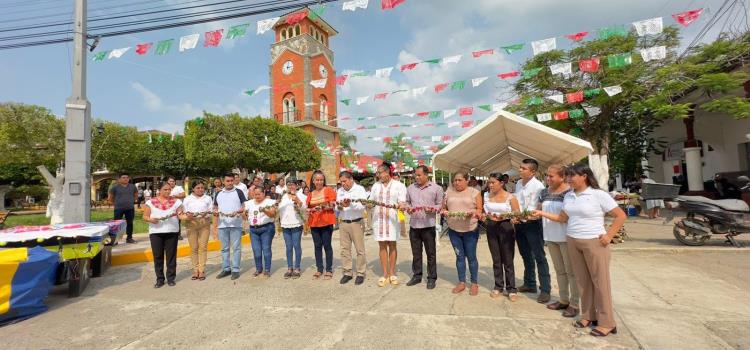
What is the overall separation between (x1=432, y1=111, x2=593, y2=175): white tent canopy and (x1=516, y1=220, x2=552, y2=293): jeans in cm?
213

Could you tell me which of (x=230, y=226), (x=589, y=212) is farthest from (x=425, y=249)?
(x=230, y=226)

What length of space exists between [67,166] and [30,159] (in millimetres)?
12328

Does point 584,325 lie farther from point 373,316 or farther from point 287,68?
point 287,68

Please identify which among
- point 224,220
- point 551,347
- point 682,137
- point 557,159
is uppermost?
point 682,137

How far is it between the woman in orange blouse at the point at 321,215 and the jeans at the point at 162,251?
2.12m

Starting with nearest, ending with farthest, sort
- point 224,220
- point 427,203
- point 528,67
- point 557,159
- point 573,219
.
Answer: point 573,219 < point 427,203 < point 224,220 < point 557,159 < point 528,67

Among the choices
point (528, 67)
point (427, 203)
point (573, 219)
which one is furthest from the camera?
point (528, 67)

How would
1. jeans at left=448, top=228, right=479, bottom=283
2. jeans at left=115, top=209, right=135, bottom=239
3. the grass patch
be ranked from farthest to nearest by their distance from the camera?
the grass patch, jeans at left=115, top=209, right=135, bottom=239, jeans at left=448, top=228, right=479, bottom=283

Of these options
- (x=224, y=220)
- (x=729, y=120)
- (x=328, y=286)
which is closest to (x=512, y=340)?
(x=328, y=286)

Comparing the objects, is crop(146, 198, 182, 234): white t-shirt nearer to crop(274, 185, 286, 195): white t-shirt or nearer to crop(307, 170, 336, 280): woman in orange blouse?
crop(307, 170, 336, 280): woman in orange blouse

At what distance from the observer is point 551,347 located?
3.05 meters

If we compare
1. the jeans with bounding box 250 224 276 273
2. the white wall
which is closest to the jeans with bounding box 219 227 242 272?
the jeans with bounding box 250 224 276 273

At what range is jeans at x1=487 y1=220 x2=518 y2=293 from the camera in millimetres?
4398

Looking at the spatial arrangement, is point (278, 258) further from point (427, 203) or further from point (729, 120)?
point (729, 120)
